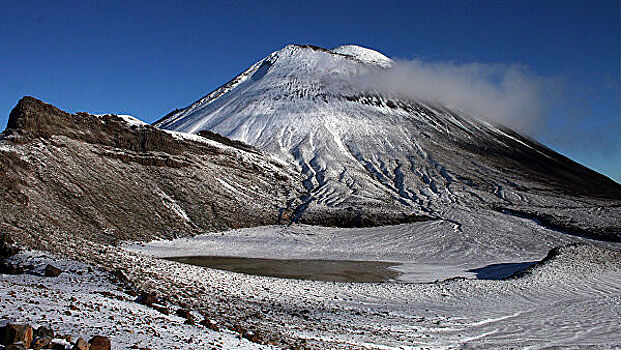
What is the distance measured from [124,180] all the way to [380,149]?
30158 mm

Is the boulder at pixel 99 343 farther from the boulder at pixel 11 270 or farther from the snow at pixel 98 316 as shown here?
the boulder at pixel 11 270

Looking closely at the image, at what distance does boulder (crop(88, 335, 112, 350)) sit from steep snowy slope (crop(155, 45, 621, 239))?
3141 centimetres

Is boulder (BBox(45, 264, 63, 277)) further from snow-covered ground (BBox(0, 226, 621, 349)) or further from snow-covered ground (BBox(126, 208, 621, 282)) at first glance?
snow-covered ground (BBox(126, 208, 621, 282))

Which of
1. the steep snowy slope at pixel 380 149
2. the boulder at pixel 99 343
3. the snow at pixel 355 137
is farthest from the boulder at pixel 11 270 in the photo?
the snow at pixel 355 137

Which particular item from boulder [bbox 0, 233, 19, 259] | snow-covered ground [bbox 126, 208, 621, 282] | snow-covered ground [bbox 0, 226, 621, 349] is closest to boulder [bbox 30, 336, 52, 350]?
snow-covered ground [bbox 0, 226, 621, 349]

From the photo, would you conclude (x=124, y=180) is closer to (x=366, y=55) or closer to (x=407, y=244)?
(x=407, y=244)

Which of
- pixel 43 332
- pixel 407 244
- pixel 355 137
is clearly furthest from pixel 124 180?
pixel 355 137

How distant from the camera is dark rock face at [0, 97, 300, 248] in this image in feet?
93.4

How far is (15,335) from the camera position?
19.4 ft

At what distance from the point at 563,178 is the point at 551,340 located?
155ft

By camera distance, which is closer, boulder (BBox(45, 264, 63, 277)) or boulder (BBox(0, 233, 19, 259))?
boulder (BBox(45, 264, 63, 277))

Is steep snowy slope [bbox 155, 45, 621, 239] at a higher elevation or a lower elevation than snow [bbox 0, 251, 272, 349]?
higher

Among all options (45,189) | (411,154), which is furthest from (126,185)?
(411,154)

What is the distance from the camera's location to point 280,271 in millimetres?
22656
